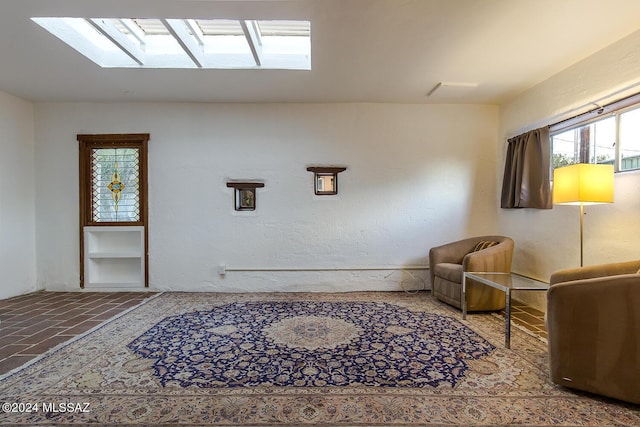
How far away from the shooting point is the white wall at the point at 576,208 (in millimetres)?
2627

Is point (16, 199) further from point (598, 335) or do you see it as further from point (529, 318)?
point (529, 318)

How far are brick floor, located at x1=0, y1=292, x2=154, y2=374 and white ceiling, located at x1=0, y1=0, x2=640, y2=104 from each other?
2.60m

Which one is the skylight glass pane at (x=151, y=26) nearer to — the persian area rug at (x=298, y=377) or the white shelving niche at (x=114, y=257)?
the white shelving niche at (x=114, y=257)

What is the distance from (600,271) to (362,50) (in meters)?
2.63

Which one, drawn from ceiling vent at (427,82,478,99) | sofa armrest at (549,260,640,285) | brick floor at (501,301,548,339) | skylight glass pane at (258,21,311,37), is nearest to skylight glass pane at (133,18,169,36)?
skylight glass pane at (258,21,311,37)

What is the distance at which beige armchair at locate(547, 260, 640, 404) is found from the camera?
1.71m

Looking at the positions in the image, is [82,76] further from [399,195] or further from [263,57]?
[399,195]

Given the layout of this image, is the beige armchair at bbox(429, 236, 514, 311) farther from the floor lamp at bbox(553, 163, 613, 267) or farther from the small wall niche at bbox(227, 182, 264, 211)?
the small wall niche at bbox(227, 182, 264, 211)

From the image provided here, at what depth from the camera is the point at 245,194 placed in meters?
4.41

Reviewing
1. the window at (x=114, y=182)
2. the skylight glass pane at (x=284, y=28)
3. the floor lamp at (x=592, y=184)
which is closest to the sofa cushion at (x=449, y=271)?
the floor lamp at (x=592, y=184)

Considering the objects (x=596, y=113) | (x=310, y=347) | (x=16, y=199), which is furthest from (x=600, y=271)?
(x=16, y=199)

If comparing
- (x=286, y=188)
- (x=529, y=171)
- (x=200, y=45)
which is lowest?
(x=286, y=188)

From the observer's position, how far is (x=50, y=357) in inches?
91.5

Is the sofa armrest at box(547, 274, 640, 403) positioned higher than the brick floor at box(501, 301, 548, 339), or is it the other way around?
the sofa armrest at box(547, 274, 640, 403)
